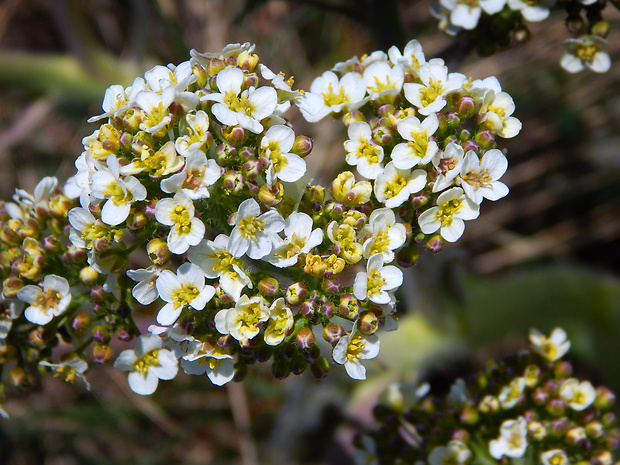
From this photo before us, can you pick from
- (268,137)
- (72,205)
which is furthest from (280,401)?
(268,137)

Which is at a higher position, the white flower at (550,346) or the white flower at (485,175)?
the white flower at (485,175)

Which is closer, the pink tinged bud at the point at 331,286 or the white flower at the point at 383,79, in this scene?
the pink tinged bud at the point at 331,286

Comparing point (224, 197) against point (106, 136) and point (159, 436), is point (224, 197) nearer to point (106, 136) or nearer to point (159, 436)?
point (106, 136)

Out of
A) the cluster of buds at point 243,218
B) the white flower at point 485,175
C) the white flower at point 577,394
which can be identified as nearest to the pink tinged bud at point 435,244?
the cluster of buds at point 243,218

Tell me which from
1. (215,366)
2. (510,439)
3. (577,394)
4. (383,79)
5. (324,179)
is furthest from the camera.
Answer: (324,179)

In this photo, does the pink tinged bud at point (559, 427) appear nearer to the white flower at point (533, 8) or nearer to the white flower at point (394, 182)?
the white flower at point (394, 182)

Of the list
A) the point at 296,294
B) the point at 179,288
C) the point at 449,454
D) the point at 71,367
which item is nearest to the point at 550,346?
the point at 449,454

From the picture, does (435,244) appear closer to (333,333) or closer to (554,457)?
(333,333)
